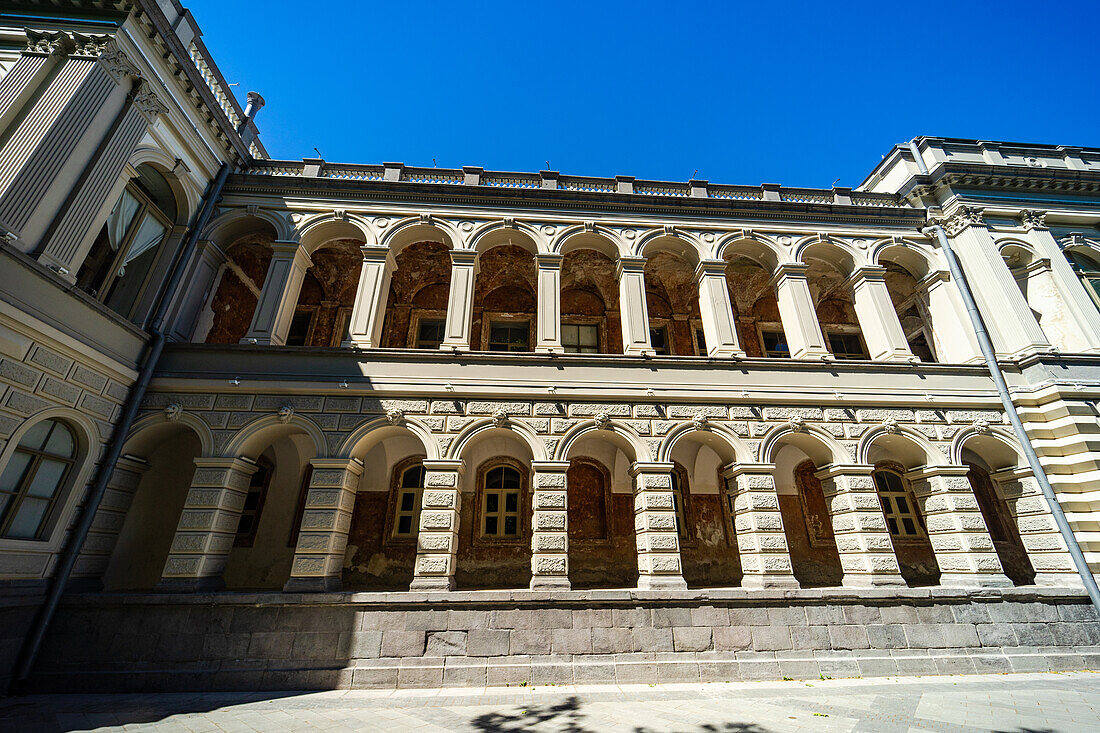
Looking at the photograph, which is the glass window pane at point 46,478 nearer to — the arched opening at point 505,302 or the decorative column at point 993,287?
the arched opening at point 505,302

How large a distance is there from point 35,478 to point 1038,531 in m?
18.6

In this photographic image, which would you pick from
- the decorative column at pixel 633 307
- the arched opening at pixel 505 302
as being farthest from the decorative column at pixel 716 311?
the arched opening at pixel 505 302

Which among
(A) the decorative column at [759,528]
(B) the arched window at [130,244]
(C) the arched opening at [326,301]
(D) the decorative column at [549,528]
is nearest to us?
(D) the decorative column at [549,528]

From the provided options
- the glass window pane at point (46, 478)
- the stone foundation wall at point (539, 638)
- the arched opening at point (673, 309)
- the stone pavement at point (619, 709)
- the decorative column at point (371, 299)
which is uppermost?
the arched opening at point (673, 309)

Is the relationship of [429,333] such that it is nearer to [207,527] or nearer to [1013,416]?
[207,527]

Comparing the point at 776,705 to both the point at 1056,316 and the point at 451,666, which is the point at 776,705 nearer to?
the point at 451,666

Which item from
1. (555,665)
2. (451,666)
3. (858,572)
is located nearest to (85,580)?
(451,666)

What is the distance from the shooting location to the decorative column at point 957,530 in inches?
364

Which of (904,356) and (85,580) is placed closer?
(85,580)

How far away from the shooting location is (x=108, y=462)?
28.6ft

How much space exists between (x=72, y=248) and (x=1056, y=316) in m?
21.7

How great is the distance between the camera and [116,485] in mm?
9039

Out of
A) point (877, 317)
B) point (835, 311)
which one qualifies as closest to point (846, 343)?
point (835, 311)

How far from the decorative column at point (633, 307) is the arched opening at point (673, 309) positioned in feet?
6.79
